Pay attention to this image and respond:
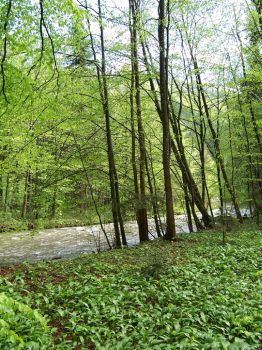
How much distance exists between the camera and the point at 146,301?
5449 mm

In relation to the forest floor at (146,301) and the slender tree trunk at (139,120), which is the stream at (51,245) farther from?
the forest floor at (146,301)

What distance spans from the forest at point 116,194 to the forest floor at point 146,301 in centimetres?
2

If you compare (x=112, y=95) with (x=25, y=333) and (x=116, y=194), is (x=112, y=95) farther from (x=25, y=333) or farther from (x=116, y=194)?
(x=25, y=333)

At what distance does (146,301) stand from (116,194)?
5.99 meters

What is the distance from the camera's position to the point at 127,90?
42.1 ft

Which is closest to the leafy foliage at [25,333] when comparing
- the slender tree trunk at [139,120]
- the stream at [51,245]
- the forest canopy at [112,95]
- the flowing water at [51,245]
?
the forest canopy at [112,95]

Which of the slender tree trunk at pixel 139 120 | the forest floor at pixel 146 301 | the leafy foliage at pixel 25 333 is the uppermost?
the slender tree trunk at pixel 139 120

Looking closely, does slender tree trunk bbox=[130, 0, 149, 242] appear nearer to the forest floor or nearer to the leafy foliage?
the forest floor

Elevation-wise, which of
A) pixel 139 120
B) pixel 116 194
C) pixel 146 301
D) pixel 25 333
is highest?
pixel 139 120

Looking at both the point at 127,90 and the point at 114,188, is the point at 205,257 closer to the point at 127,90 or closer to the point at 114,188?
the point at 114,188

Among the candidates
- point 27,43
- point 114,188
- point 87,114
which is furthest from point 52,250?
point 27,43

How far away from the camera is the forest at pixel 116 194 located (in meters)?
4.38

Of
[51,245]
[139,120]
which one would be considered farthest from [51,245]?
[139,120]

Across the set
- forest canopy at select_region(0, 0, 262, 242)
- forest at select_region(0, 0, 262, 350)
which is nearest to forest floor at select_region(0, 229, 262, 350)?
forest at select_region(0, 0, 262, 350)
